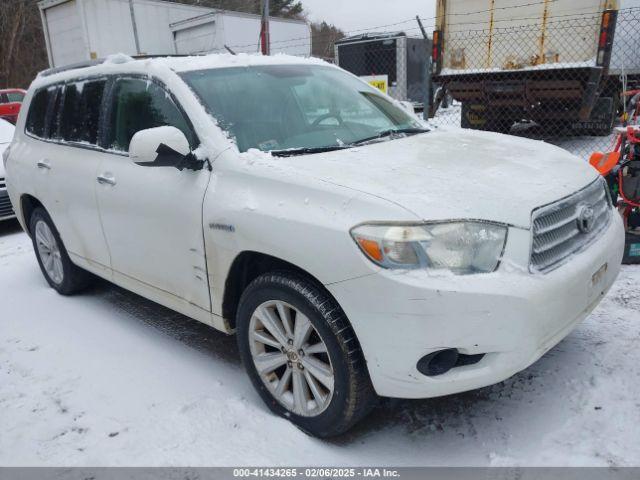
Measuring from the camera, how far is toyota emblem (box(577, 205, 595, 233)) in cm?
256

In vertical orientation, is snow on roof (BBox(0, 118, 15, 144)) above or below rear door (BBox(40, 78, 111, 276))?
below

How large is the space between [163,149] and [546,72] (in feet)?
25.6

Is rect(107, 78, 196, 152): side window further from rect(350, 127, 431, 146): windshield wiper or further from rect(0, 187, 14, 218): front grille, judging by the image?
rect(0, 187, 14, 218): front grille

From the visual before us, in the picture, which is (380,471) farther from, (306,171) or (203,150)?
(203,150)

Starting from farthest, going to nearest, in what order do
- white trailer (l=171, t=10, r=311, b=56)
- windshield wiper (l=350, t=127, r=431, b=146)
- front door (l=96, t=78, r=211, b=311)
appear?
white trailer (l=171, t=10, r=311, b=56) < windshield wiper (l=350, t=127, r=431, b=146) < front door (l=96, t=78, r=211, b=311)

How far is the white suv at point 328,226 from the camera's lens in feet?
7.13

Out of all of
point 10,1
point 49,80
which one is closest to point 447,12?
point 49,80

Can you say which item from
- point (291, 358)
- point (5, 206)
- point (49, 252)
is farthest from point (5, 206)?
point (291, 358)

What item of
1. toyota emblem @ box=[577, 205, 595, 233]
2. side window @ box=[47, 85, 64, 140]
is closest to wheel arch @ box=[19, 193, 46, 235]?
side window @ box=[47, 85, 64, 140]

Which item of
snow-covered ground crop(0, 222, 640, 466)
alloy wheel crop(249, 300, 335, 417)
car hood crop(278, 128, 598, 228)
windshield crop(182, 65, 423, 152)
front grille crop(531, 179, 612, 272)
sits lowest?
snow-covered ground crop(0, 222, 640, 466)

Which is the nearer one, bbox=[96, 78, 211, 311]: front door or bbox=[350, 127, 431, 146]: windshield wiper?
bbox=[96, 78, 211, 311]: front door

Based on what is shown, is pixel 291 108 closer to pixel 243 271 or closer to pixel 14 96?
pixel 243 271

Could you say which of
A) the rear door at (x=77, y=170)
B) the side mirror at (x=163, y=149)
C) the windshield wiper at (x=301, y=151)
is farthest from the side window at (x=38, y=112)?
the windshield wiper at (x=301, y=151)

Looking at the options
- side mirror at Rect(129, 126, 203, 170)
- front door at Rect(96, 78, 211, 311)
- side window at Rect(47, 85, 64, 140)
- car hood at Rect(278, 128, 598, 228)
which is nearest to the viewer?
car hood at Rect(278, 128, 598, 228)
